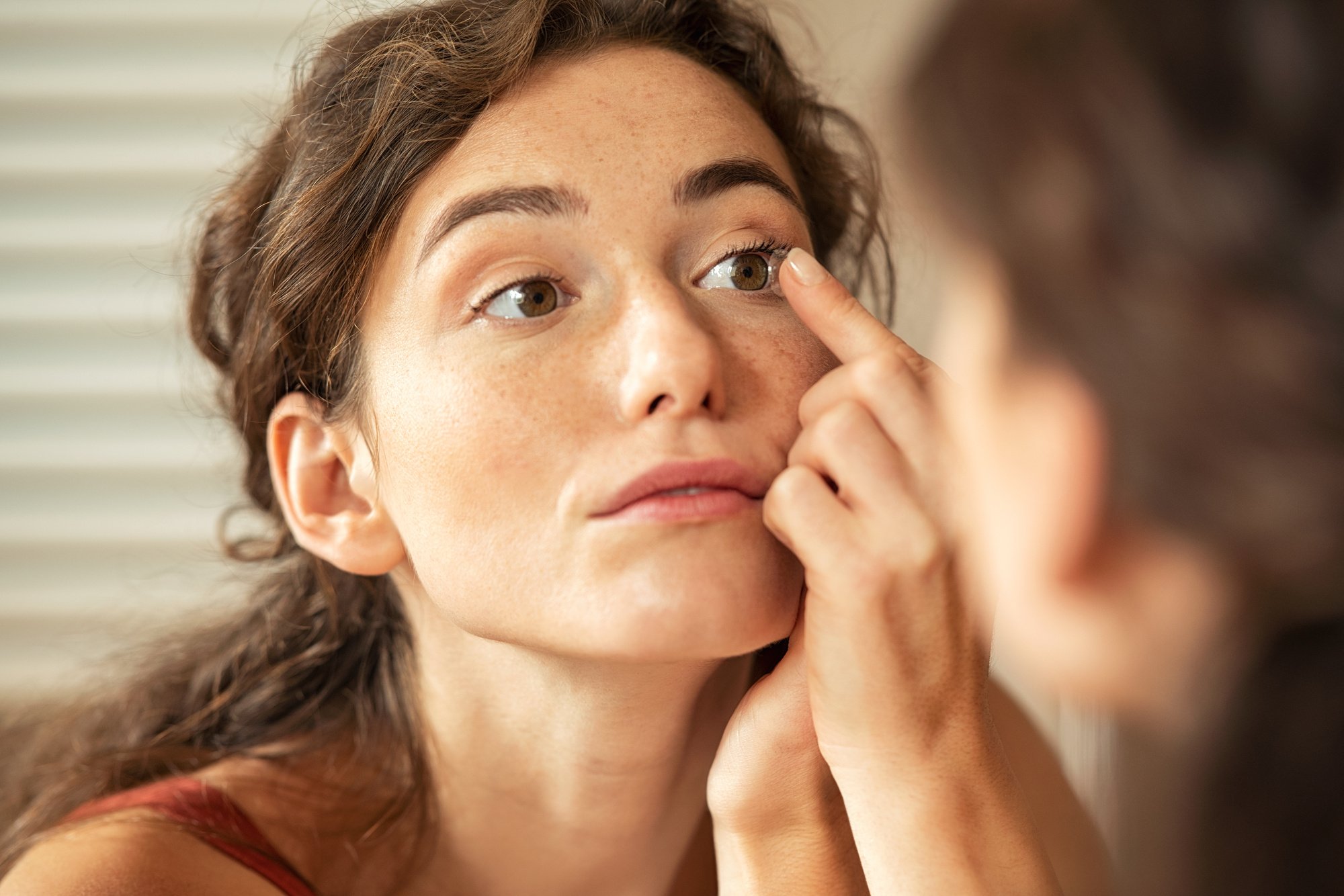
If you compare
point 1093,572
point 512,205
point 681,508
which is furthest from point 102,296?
point 1093,572

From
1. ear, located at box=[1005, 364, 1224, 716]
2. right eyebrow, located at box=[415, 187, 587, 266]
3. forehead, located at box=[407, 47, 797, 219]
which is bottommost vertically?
right eyebrow, located at box=[415, 187, 587, 266]

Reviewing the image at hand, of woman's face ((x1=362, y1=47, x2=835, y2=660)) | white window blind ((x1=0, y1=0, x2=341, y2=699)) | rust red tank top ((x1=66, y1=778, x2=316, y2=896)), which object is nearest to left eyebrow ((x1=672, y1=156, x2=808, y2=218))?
woman's face ((x1=362, y1=47, x2=835, y2=660))

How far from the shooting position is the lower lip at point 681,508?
1.01 metres

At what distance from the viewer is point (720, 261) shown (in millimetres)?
1164

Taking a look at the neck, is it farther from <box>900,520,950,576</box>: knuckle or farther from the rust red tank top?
<box>900,520,950,576</box>: knuckle

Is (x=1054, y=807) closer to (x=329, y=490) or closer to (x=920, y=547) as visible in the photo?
(x=920, y=547)

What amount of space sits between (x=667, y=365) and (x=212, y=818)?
0.71 meters

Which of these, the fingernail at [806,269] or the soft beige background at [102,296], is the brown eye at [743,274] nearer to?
the fingernail at [806,269]

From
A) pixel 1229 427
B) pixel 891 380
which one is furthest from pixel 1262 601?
pixel 891 380

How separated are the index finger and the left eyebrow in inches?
3.9

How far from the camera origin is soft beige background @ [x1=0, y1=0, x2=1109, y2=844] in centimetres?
212

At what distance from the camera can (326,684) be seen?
152cm

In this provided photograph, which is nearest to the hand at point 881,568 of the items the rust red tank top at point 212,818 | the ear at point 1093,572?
the ear at point 1093,572

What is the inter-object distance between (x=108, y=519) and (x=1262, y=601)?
209 cm
